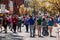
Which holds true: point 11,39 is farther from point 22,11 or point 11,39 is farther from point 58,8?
point 22,11

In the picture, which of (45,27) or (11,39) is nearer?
(11,39)

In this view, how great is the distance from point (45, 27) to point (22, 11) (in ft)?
244

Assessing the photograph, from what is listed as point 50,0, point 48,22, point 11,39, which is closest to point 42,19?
point 48,22

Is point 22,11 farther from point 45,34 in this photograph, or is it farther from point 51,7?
point 45,34

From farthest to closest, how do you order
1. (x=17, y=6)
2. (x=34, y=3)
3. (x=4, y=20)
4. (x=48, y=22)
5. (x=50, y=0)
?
(x=17, y=6)
(x=34, y=3)
(x=50, y=0)
(x=4, y=20)
(x=48, y=22)

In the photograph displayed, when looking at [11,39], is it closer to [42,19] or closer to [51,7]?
[42,19]

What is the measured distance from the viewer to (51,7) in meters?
80.3

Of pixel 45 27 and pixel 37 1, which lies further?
pixel 37 1

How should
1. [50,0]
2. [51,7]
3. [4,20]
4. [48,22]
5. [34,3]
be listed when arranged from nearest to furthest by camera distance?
[48,22] → [4,20] → [50,0] → [51,7] → [34,3]

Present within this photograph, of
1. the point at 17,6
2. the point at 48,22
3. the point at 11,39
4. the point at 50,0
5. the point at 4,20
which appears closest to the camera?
the point at 11,39

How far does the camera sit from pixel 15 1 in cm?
10150

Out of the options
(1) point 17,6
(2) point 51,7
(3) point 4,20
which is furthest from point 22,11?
(3) point 4,20

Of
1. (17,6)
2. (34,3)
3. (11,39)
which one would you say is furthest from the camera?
(17,6)

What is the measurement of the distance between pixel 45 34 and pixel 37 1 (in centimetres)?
7369
